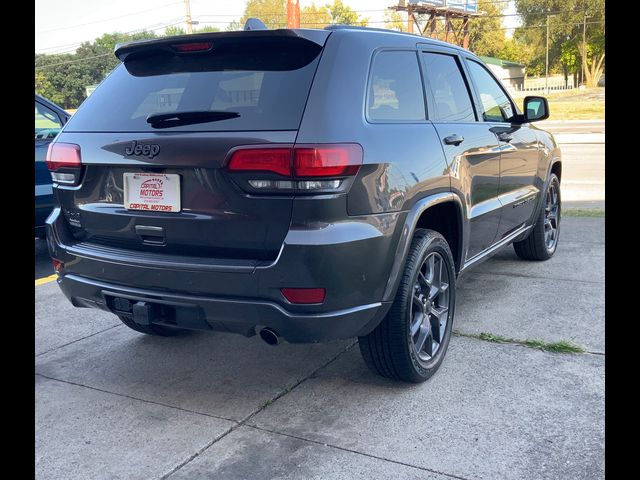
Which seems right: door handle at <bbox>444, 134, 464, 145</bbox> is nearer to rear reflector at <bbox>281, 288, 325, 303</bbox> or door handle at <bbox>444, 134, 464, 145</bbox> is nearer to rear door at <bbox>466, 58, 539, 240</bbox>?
rear door at <bbox>466, 58, 539, 240</bbox>

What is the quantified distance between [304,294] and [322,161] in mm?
582

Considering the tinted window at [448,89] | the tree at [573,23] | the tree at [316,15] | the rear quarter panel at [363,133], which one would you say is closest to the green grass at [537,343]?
the rear quarter panel at [363,133]

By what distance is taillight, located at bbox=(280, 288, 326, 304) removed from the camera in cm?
285

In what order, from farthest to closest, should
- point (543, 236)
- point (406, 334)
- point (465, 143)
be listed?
point (543, 236) < point (465, 143) < point (406, 334)

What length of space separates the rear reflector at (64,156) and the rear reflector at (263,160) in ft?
3.23

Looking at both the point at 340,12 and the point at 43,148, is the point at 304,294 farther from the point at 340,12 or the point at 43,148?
the point at 340,12

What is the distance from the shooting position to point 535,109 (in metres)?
5.16

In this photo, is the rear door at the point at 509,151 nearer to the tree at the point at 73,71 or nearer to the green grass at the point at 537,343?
the green grass at the point at 537,343

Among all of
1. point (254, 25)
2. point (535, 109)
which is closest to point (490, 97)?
point (535, 109)

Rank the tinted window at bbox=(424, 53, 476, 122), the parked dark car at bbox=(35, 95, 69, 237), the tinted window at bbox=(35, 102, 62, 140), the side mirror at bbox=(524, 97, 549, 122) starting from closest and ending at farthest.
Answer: the tinted window at bbox=(424, 53, 476, 122), the side mirror at bbox=(524, 97, 549, 122), the parked dark car at bbox=(35, 95, 69, 237), the tinted window at bbox=(35, 102, 62, 140)

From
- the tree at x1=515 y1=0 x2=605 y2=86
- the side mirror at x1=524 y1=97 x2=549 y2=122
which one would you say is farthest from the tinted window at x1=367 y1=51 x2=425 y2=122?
the tree at x1=515 y1=0 x2=605 y2=86

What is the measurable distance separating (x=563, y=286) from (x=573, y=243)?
70.2 inches

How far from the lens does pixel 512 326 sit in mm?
4441

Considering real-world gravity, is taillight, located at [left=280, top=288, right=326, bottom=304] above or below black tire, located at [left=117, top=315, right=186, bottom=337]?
above
